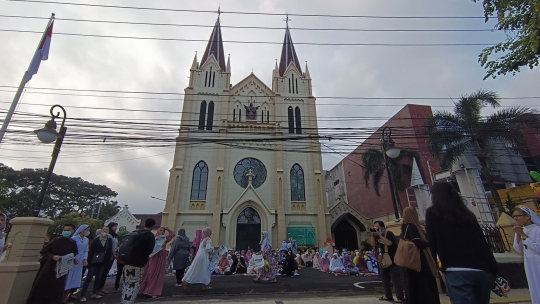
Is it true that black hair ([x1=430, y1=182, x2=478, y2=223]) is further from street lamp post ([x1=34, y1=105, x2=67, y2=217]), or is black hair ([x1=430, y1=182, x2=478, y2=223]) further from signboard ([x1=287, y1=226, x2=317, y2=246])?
signboard ([x1=287, y1=226, x2=317, y2=246])

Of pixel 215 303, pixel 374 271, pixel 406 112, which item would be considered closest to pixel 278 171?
pixel 374 271

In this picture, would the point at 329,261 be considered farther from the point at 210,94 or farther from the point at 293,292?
the point at 210,94

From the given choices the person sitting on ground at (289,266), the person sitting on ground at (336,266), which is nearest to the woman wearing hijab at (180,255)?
the person sitting on ground at (289,266)

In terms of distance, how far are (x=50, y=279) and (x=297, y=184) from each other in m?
18.7

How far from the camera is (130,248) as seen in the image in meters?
4.18

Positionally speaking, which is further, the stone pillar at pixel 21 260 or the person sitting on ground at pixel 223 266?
the person sitting on ground at pixel 223 266

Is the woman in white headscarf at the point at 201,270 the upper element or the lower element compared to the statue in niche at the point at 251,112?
lower

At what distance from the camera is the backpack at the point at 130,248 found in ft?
13.5

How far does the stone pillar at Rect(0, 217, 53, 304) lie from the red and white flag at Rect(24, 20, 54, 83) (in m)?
6.72

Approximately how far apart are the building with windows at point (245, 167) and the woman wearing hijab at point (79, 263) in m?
11.4

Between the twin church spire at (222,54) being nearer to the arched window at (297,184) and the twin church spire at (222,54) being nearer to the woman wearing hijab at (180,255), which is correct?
the arched window at (297,184)

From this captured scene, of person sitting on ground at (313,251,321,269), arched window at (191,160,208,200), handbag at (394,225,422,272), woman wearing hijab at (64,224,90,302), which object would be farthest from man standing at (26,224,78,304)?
arched window at (191,160,208,200)

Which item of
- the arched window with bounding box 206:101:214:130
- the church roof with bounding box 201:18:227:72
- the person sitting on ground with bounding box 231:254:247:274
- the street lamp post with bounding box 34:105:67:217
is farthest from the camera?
the church roof with bounding box 201:18:227:72

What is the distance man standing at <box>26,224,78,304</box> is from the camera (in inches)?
179
